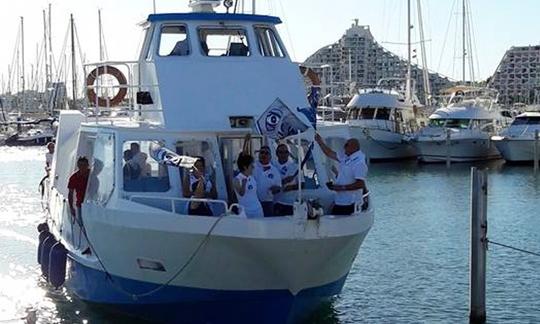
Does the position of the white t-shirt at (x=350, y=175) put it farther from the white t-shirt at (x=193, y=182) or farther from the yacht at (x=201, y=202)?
the white t-shirt at (x=193, y=182)

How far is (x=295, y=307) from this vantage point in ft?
46.7

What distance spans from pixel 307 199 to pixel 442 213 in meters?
18.9

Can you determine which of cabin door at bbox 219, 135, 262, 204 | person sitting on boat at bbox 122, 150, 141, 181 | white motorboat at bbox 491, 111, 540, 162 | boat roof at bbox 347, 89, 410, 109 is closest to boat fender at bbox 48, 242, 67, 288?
person sitting on boat at bbox 122, 150, 141, 181

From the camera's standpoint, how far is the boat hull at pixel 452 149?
55.3 m

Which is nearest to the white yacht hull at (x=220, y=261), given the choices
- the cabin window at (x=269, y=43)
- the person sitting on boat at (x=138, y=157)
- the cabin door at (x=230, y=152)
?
the person sitting on boat at (x=138, y=157)

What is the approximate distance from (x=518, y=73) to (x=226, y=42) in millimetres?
170170

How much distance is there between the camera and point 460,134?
55.1 m

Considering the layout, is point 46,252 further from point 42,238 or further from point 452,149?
point 452,149

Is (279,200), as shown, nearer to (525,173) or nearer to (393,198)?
(393,198)

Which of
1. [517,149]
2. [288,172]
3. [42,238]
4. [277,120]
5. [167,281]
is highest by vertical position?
[277,120]

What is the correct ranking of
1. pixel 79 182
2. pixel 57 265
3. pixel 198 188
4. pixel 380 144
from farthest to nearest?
1. pixel 380 144
2. pixel 57 265
3. pixel 79 182
4. pixel 198 188

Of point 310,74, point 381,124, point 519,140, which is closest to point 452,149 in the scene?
point 519,140

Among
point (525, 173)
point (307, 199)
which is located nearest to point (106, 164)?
point (307, 199)

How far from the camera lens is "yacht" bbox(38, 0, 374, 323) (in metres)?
13.5
